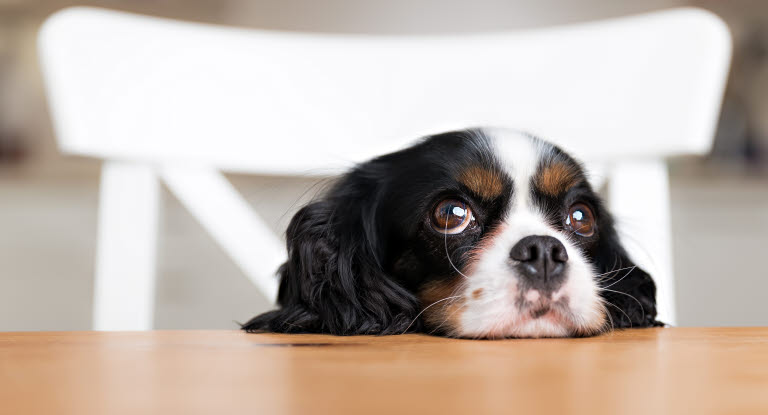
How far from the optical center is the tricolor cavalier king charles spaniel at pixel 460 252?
3.18 ft

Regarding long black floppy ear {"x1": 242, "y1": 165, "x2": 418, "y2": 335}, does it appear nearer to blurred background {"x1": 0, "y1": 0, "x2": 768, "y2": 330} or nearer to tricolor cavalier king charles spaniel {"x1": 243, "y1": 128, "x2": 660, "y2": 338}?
tricolor cavalier king charles spaniel {"x1": 243, "y1": 128, "x2": 660, "y2": 338}

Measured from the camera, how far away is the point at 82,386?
400 mm

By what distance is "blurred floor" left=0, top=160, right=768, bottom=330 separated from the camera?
13.3ft

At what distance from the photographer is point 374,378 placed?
1.40ft

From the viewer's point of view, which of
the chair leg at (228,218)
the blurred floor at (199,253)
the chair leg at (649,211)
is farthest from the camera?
the blurred floor at (199,253)

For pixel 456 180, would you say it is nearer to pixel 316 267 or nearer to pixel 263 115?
pixel 316 267

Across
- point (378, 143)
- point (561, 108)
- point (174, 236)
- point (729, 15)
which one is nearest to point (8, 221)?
point (174, 236)

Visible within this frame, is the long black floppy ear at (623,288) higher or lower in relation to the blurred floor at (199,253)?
lower

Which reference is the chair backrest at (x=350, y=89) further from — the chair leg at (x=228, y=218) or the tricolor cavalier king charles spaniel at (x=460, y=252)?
the tricolor cavalier king charles spaniel at (x=460, y=252)

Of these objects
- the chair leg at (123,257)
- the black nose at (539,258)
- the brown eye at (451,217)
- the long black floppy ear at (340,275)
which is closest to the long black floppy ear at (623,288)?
the black nose at (539,258)

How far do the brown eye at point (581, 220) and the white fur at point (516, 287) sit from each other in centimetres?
5

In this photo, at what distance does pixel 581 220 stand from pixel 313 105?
961 mm

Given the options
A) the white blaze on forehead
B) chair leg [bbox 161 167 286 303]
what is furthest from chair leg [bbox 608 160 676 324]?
chair leg [bbox 161 167 286 303]

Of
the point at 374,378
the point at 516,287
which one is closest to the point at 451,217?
the point at 516,287
